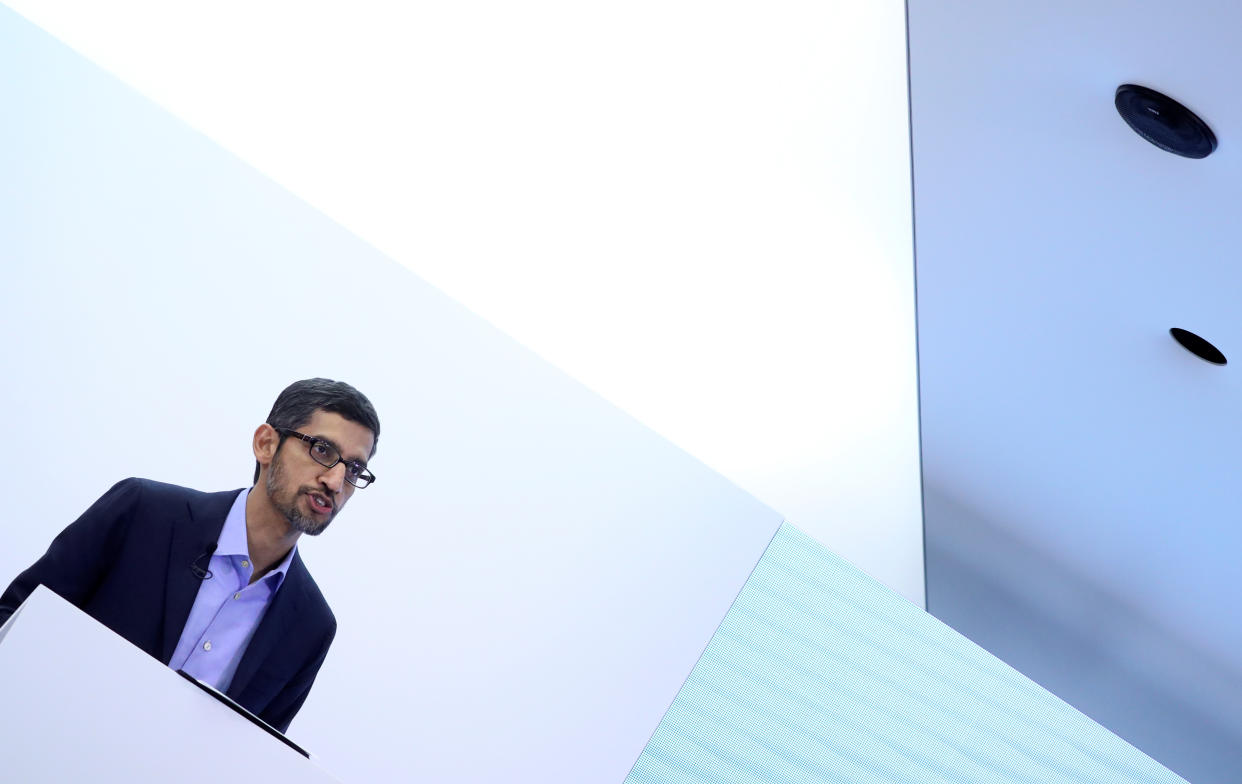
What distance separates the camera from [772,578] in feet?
12.3

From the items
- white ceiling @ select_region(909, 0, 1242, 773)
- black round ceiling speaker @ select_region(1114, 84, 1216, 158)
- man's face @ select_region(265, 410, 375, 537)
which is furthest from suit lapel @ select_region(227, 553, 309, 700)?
black round ceiling speaker @ select_region(1114, 84, 1216, 158)

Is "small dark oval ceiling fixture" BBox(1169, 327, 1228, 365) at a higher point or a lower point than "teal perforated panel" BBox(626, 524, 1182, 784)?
higher

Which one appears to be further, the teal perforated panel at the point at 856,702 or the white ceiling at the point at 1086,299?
the teal perforated panel at the point at 856,702

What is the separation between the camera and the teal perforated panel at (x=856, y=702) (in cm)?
366

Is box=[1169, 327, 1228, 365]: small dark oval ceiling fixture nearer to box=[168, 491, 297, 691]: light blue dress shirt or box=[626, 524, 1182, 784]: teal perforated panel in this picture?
box=[626, 524, 1182, 784]: teal perforated panel

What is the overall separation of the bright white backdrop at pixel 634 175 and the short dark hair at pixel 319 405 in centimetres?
73

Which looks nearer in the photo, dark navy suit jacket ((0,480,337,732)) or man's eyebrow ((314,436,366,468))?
dark navy suit jacket ((0,480,337,732))

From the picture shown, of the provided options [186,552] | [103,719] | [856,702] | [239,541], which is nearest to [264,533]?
[239,541]

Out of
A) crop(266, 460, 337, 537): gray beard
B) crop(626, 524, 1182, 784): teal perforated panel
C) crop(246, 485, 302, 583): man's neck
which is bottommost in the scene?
crop(246, 485, 302, 583): man's neck

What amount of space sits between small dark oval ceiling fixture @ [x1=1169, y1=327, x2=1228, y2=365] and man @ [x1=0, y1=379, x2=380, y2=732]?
200 centimetres

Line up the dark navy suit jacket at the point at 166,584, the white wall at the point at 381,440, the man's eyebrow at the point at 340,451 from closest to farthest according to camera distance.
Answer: the dark navy suit jacket at the point at 166,584 → the white wall at the point at 381,440 → the man's eyebrow at the point at 340,451

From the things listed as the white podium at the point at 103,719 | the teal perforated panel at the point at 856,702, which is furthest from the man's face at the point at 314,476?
the white podium at the point at 103,719

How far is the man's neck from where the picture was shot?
10.1 ft

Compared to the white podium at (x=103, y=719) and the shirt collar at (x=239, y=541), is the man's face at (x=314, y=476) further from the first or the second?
the white podium at (x=103, y=719)
